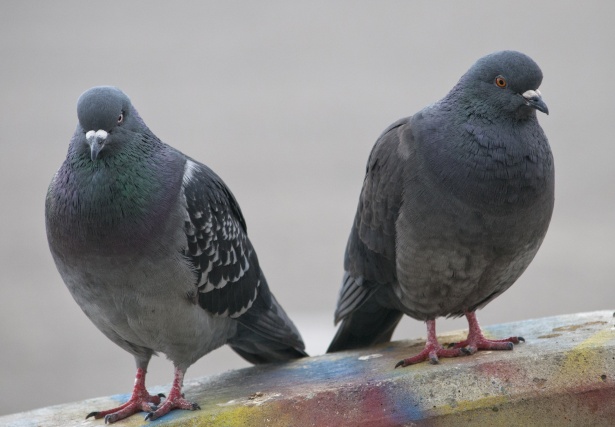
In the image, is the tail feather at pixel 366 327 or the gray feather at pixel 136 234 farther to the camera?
the tail feather at pixel 366 327

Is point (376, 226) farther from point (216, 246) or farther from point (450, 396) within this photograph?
point (450, 396)

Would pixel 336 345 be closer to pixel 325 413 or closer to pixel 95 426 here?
pixel 325 413

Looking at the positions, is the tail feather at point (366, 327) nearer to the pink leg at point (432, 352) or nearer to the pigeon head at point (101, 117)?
the pink leg at point (432, 352)

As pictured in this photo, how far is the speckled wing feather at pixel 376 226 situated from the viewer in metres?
5.30

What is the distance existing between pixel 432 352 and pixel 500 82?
4.99 feet

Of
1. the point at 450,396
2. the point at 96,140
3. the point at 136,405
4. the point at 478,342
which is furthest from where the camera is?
the point at 478,342

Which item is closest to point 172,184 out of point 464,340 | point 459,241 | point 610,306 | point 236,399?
point 236,399

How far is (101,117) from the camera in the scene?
15.1ft

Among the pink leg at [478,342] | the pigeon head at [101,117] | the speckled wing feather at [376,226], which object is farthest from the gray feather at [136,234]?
the pink leg at [478,342]

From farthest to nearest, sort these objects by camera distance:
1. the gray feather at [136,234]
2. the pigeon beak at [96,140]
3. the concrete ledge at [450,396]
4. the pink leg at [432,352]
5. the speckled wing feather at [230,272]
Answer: the pink leg at [432,352]
the speckled wing feather at [230,272]
the concrete ledge at [450,396]
the gray feather at [136,234]
the pigeon beak at [96,140]

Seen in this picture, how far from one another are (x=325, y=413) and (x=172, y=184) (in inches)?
55.3

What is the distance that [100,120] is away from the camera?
15.1ft

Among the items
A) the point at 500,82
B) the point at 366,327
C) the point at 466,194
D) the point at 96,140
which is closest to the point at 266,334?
the point at 366,327

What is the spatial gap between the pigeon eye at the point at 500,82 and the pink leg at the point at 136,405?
2.49m
